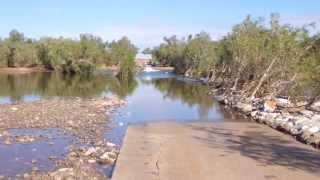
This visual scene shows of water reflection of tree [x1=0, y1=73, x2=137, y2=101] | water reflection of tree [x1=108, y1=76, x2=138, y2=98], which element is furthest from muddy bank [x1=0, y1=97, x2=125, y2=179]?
water reflection of tree [x1=108, y1=76, x2=138, y2=98]

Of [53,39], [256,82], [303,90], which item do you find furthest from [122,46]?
[303,90]

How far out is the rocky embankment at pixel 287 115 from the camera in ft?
86.1

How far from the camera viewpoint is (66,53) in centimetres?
13462

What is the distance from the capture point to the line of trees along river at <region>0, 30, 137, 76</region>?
132 meters

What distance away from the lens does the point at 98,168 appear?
19844 millimetres

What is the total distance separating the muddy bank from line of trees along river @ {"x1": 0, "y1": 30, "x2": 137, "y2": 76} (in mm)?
86748

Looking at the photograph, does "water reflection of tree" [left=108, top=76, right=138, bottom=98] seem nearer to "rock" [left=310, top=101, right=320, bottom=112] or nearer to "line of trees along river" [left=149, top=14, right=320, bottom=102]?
"line of trees along river" [left=149, top=14, right=320, bottom=102]

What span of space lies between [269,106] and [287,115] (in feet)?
16.7

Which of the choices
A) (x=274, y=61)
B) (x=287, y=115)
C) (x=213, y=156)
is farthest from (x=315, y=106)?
(x=213, y=156)

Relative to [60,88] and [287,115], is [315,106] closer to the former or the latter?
[287,115]

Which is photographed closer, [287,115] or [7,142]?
[7,142]

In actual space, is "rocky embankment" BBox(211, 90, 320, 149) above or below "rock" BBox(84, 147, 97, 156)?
above

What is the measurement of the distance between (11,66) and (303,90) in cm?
11927

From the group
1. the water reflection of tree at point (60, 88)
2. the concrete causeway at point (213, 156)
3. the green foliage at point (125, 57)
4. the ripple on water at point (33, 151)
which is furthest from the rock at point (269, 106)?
the green foliage at point (125, 57)
